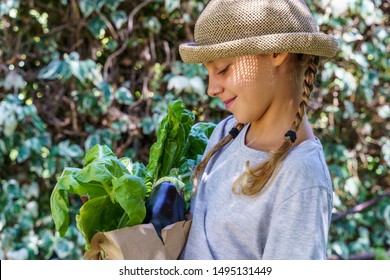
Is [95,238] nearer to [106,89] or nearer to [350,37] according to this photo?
[106,89]

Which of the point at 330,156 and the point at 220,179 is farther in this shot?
the point at 330,156

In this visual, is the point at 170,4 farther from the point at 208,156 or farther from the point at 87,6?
the point at 208,156

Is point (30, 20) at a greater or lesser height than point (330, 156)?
greater

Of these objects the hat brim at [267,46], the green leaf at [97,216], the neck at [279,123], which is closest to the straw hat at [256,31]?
the hat brim at [267,46]

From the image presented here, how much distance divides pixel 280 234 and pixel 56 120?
2.14 metres

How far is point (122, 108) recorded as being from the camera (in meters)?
3.34

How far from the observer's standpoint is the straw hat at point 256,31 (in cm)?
136

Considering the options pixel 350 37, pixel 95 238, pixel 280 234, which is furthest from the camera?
pixel 350 37

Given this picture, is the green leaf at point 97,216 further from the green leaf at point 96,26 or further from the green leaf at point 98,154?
the green leaf at point 96,26

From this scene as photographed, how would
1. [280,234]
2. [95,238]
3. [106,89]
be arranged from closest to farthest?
[280,234]
[95,238]
[106,89]

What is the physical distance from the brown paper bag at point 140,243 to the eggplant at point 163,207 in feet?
0.05

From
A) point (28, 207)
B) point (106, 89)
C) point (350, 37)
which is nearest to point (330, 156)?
point (350, 37)

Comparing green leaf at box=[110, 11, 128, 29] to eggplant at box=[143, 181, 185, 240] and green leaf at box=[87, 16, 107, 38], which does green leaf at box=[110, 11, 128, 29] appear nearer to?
green leaf at box=[87, 16, 107, 38]

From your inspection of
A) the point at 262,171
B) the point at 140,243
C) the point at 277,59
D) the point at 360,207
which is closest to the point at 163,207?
the point at 140,243
